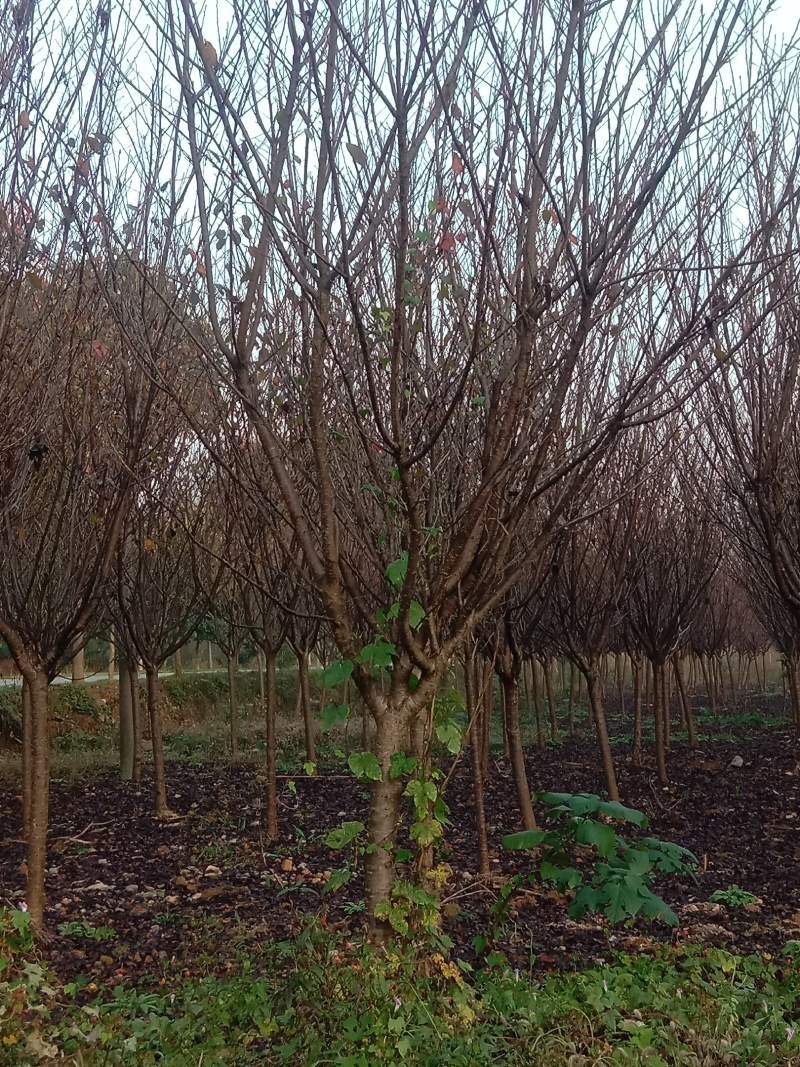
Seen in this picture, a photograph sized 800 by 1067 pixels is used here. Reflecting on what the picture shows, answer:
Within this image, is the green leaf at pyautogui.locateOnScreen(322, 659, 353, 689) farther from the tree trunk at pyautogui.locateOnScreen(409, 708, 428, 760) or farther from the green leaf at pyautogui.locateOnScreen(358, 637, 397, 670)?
the tree trunk at pyautogui.locateOnScreen(409, 708, 428, 760)

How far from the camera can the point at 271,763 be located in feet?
23.5

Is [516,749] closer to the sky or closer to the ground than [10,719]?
closer to the sky

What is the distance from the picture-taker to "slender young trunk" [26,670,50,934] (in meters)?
4.24

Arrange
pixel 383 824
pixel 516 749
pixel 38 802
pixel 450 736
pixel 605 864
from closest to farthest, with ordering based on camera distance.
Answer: pixel 383 824, pixel 450 736, pixel 605 864, pixel 38 802, pixel 516 749

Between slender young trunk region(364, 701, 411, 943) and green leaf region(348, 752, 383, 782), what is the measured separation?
38mm

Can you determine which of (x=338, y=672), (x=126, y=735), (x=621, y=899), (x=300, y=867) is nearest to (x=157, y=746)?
(x=300, y=867)

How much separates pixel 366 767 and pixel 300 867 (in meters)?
3.84

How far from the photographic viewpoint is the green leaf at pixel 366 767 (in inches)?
120

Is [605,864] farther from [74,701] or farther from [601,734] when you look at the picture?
[74,701]

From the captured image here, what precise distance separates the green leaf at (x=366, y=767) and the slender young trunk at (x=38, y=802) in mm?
2091

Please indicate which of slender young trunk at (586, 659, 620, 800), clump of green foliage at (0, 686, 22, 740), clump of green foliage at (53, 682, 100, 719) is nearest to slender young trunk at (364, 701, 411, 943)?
slender young trunk at (586, 659, 620, 800)

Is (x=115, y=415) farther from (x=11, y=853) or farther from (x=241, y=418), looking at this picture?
(x=11, y=853)

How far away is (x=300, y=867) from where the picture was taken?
21.1 ft

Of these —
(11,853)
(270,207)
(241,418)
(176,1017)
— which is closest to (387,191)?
(270,207)
